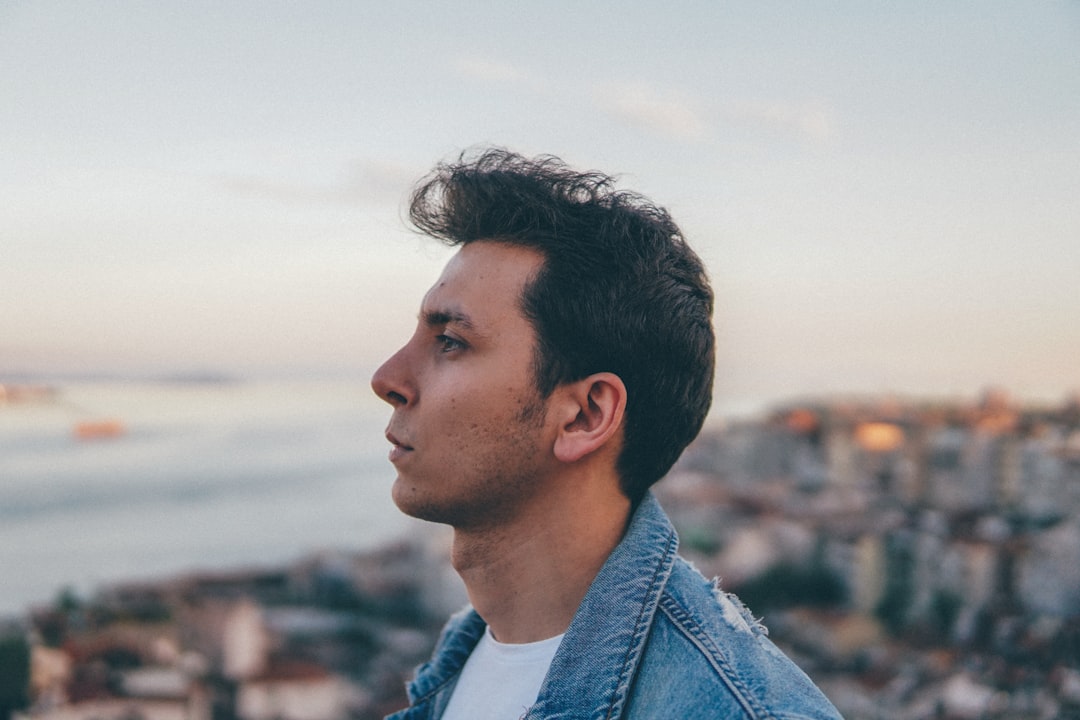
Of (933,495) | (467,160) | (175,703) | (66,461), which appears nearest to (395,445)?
(467,160)

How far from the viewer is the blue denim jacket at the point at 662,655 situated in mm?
1150

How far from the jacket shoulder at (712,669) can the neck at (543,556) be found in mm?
165

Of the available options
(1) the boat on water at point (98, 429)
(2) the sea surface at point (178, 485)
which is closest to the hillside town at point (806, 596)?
(2) the sea surface at point (178, 485)

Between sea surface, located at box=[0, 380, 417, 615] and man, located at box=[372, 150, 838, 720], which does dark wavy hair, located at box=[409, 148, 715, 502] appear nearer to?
man, located at box=[372, 150, 838, 720]

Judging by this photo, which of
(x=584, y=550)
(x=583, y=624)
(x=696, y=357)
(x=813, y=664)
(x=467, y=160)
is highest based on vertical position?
(x=813, y=664)

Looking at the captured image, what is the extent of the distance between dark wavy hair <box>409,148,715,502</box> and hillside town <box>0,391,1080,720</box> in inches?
213

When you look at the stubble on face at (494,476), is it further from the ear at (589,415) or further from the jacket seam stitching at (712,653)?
the jacket seam stitching at (712,653)

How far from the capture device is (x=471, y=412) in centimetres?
143

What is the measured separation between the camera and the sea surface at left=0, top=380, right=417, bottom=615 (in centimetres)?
2038

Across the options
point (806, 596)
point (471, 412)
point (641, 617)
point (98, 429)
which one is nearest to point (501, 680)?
point (641, 617)

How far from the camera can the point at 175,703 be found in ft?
24.0

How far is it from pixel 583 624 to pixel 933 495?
24.6 m

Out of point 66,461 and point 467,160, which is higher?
point 66,461

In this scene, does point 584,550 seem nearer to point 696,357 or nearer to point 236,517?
point 696,357
